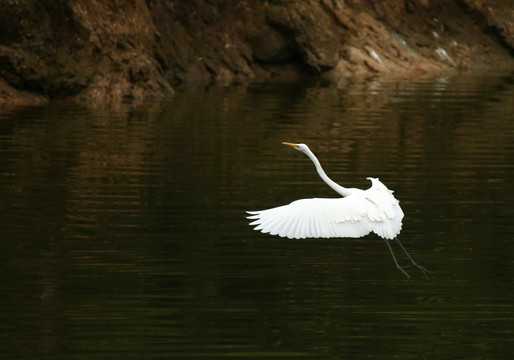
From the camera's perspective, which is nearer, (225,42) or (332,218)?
(332,218)

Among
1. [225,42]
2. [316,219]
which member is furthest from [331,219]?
[225,42]

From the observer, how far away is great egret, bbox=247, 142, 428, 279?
9859 millimetres

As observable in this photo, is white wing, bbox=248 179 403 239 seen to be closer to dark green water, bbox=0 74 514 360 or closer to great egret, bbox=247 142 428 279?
great egret, bbox=247 142 428 279

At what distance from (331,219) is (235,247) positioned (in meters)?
1.91

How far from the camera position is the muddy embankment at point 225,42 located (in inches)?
1027

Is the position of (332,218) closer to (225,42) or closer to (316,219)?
(316,219)

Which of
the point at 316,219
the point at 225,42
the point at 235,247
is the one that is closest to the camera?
the point at 316,219

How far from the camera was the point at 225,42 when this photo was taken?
32938mm

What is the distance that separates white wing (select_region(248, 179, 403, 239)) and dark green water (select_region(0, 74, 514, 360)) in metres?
0.54

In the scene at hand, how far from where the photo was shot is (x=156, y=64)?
28.7 metres

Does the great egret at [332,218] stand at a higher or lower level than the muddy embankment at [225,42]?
higher

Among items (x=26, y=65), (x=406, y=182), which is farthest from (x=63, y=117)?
(x=406, y=182)

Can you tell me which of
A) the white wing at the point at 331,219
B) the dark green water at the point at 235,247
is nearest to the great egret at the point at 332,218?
the white wing at the point at 331,219

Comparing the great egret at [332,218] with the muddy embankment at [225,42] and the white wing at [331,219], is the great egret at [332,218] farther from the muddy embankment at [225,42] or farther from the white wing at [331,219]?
the muddy embankment at [225,42]
